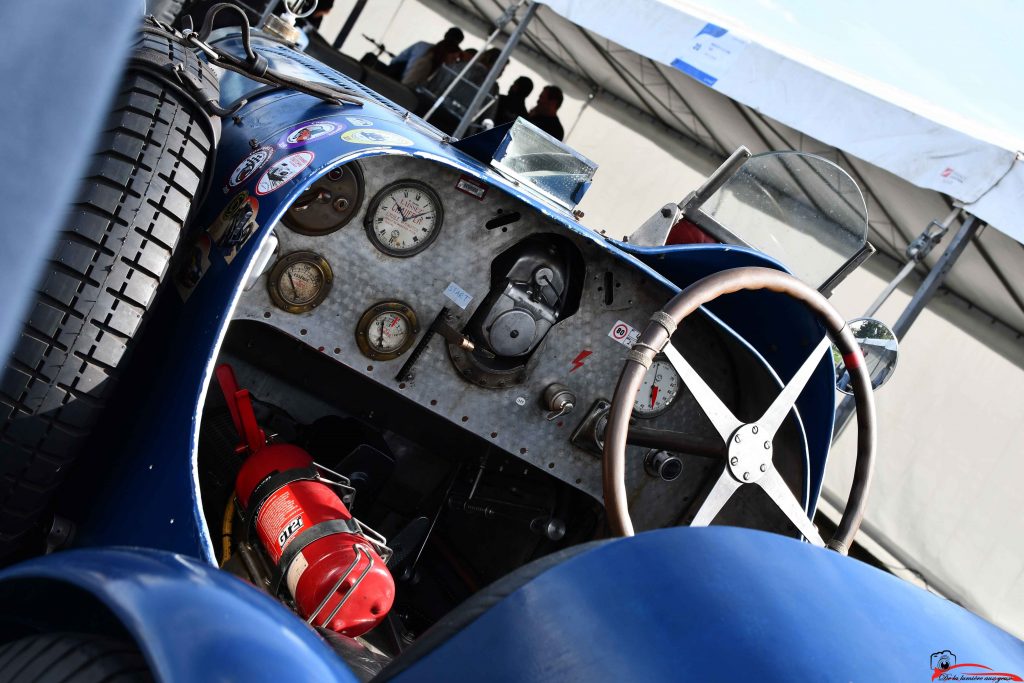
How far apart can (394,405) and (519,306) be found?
661 millimetres

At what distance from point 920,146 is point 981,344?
8.57ft

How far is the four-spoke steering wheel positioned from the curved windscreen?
3.34ft

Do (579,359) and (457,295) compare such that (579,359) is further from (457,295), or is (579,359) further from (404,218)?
(404,218)

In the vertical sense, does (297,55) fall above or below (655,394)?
above

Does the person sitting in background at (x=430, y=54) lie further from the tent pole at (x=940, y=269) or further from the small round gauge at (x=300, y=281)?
the small round gauge at (x=300, y=281)

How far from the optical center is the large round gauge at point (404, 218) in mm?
2678

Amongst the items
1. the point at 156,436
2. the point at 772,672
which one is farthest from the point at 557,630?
the point at 156,436

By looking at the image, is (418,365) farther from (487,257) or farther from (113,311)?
(113,311)

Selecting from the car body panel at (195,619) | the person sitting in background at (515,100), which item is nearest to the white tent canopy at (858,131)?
the person sitting in background at (515,100)

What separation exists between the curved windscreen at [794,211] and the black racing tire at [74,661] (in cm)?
266

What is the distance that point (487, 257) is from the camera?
9.23ft

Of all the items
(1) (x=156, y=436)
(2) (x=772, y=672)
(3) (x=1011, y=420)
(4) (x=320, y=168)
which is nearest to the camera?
(2) (x=772, y=672)

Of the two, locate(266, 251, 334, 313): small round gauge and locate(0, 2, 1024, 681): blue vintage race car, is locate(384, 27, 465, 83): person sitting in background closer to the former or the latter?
locate(0, 2, 1024, 681): blue vintage race car

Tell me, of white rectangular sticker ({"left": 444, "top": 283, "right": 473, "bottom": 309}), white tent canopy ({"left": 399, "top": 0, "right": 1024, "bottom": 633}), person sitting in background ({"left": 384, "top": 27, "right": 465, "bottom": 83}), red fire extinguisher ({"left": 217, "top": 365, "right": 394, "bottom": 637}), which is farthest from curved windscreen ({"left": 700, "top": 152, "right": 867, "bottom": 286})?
person sitting in background ({"left": 384, "top": 27, "right": 465, "bottom": 83})
